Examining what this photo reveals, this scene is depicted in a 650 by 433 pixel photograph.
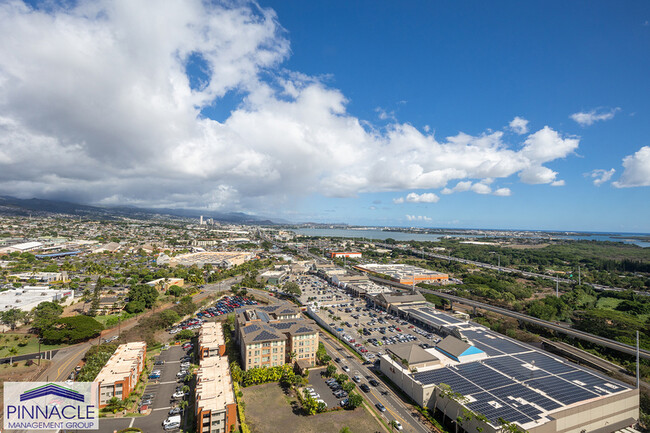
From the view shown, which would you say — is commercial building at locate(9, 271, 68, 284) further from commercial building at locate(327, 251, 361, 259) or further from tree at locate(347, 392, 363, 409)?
commercial building at locate(327, 251, 361, 259)

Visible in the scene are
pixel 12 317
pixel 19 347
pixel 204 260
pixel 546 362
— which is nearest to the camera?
pixel 546 362

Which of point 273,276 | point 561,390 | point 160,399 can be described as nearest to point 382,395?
point 561,390

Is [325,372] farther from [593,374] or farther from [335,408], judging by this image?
[593,374]

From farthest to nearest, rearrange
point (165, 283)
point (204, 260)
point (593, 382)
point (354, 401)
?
point (204, 260), point (165, 283), point (593, 382), point (354, 401)

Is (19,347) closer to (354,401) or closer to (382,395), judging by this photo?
(354,401)

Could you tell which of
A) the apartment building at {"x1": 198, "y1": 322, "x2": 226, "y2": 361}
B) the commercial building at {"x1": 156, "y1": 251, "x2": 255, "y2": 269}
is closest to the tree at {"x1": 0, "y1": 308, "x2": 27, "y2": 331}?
the apartment building at {"x1": 198, "y1": 322, "x2": 226, "y2": 361}

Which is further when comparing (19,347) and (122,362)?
(19,347)
